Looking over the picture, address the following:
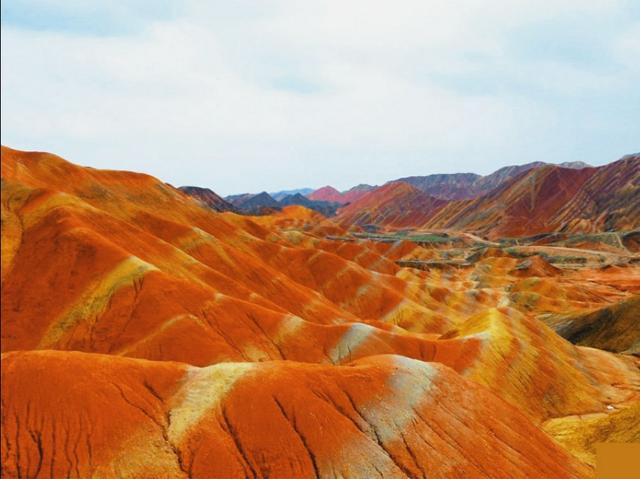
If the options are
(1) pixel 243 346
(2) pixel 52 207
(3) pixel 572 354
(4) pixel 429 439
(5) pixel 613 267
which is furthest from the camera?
(5) pixel 613 267

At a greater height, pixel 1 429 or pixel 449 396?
pixel 1 429

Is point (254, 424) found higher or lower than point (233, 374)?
lower

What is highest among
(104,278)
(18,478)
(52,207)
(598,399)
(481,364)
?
(52,207)

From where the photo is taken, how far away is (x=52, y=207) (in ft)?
115

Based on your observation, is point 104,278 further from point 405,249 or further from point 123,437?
point 405,249

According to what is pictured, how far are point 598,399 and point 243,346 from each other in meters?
43.2

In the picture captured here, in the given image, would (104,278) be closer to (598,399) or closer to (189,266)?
(189,266)

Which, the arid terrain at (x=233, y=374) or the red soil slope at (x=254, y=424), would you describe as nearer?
the red soil slope at (x=254, y=424)

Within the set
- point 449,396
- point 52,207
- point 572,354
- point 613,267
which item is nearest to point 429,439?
point 449,396

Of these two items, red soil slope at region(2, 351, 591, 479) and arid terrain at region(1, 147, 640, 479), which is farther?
arid terrain at region(1, 147, 640, 479)

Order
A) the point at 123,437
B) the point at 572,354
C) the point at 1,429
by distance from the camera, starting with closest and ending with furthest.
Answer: the point at 1,429 → the point at 123,437 → the point at 572,354

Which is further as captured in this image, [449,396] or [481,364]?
[481,364]

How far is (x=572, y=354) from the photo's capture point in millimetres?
65500

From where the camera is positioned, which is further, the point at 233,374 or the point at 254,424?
the point at 233,374
